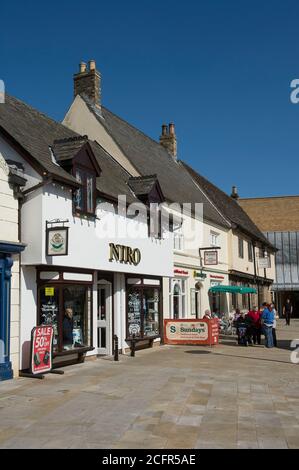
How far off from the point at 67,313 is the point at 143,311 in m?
5.31

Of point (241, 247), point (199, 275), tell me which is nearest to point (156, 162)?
point (199, 275)

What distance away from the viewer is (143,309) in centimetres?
1881

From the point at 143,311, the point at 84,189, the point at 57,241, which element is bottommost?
the point at 143,311

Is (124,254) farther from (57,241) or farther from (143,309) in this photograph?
(57,241)

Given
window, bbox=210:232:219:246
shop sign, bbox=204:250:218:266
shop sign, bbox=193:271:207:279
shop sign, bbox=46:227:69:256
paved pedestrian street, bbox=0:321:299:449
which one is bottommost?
paved pedestrian street, bbox=0:321:299:449

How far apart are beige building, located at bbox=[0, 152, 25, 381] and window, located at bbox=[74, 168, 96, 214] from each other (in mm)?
2076

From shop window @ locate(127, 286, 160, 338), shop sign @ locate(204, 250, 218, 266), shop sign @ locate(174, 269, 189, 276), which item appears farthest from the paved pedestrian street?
shop sign @ locate(204, 250, 218, 266)

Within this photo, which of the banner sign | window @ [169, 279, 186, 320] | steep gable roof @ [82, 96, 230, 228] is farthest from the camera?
steep gable roof @ [82, 96, 230, 228]

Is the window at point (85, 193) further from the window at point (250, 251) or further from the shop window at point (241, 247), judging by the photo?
the window at point (250, 251)

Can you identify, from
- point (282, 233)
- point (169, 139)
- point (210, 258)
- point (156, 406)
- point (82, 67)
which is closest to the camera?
point (156, 406)

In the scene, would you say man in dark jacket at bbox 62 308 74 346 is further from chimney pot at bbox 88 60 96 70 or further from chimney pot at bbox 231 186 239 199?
chimney pot at bbox 231 186 239 199

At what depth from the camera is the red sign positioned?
1198cm

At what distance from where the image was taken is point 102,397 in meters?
10.0

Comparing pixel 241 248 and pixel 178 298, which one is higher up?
pixel 241 248
